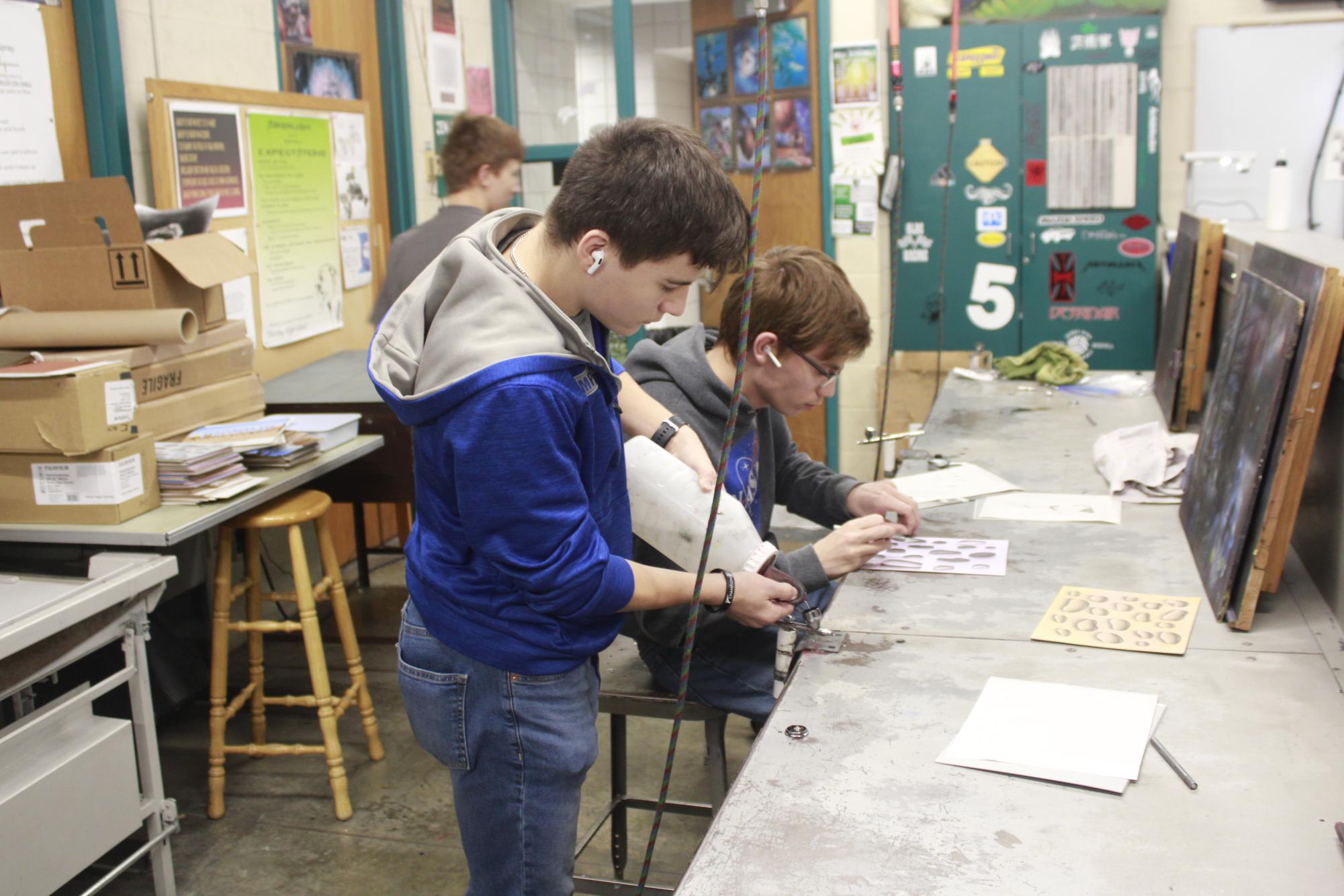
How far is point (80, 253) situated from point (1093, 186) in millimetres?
3564

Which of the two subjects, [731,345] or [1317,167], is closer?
[731,345]

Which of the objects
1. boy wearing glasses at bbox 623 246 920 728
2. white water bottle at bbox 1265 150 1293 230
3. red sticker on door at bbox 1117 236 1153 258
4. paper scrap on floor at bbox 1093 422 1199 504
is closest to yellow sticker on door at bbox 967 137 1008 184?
red sticker on door at bbox 1117 236 1153 258

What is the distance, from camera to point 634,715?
1749 mm

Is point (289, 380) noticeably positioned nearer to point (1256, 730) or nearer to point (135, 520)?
point (135, 520)

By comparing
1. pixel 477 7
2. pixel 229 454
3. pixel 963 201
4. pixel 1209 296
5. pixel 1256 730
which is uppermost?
pixel 477 7

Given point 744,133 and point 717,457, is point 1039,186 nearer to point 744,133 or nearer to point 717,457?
point 744,133

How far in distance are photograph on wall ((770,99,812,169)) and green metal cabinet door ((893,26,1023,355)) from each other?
394 millimetres

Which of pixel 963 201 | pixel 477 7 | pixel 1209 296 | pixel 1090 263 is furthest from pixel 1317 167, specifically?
pixel 477 7

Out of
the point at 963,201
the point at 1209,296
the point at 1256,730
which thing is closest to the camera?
the point at 1256,730

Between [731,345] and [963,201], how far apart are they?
120 inches

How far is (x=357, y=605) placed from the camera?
147 inches

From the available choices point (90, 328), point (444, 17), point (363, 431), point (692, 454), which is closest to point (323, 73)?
point (444, 17)

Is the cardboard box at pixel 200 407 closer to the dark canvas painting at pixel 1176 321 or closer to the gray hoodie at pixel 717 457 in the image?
the gray hoodie at pixel 717 457

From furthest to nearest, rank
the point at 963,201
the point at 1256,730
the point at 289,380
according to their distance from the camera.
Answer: the point at 963,201
the point at 289,380
the point at 1256,730
